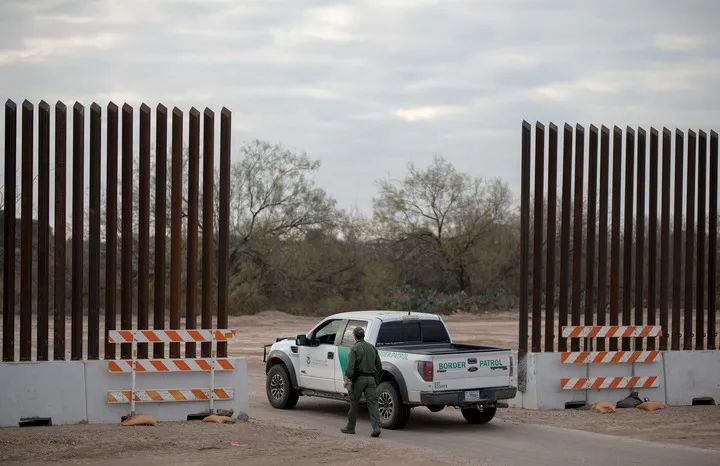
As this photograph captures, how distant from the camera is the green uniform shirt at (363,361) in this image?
15.2 m

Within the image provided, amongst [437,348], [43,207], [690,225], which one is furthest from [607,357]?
[43,207]

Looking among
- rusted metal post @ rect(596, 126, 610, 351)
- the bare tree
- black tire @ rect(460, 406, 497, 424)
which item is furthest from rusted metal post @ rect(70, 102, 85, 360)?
the bare tree

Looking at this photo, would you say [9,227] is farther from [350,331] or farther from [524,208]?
[524,208]

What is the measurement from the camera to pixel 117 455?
12828 mm

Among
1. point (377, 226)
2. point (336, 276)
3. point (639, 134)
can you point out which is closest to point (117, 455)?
point (639, 134)

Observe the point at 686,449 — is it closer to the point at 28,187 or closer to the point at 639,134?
the point at 639,134

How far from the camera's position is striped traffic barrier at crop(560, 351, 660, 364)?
18.7 meters

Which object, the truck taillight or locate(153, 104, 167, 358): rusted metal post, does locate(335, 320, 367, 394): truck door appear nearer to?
the truck taillight

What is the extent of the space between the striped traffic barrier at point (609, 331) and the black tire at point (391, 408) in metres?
4.21

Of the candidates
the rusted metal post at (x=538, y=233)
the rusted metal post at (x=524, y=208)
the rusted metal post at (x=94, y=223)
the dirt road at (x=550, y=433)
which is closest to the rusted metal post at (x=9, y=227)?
the rusted metal post at (x=94, y=223)

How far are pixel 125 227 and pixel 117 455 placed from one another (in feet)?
14.4

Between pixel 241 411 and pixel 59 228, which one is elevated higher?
pixel 59 228

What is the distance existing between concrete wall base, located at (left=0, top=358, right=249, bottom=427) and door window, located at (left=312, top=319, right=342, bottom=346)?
8.94 feet

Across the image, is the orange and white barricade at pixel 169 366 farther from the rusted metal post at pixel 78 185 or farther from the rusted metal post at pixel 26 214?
the rusted metal post at pixel 26 214
